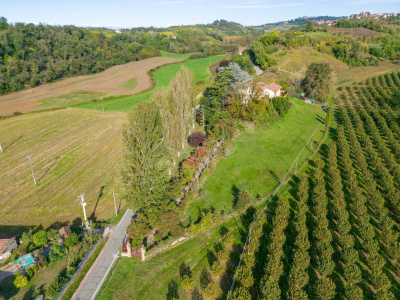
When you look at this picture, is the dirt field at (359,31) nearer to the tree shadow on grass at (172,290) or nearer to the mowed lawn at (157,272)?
A: the mowed lawn at (157,272)

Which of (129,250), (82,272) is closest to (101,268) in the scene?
(82,272)

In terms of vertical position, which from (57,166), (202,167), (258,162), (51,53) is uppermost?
(51,53)

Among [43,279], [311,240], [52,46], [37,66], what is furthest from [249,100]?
[52,46]

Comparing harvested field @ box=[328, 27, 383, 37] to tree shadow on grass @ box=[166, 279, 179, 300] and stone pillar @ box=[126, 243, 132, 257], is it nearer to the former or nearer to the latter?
stone pillar @ box=[126, 243, 132, 257]

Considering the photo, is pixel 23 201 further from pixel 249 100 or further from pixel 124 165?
pixel 249 100

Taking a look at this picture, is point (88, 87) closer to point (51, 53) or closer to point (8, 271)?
point (51, 53)

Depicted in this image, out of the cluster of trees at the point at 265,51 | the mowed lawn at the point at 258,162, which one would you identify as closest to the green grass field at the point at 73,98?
the mowed lawn at the point at 258,162
